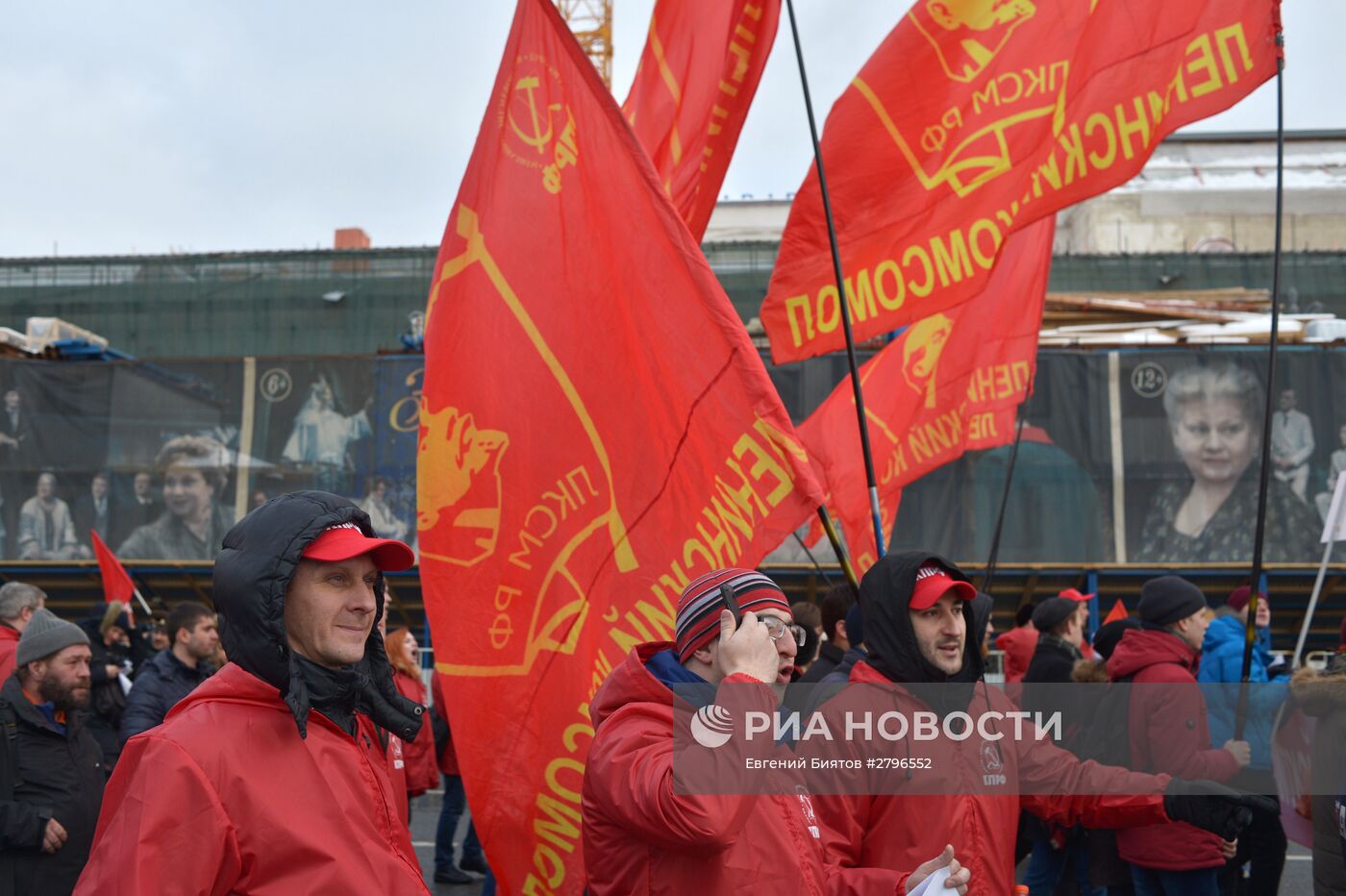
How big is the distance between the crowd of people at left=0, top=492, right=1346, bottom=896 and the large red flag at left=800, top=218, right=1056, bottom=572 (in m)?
1.13

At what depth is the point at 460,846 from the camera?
9945 mm

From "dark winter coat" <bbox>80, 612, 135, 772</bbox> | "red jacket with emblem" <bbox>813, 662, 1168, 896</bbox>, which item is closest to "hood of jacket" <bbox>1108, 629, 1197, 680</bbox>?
"red jacket with emblem" <bbox>813, 662, 1168, 896</bbox>

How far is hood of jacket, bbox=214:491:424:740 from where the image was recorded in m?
2.42

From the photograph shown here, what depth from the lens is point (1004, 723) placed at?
388 cm

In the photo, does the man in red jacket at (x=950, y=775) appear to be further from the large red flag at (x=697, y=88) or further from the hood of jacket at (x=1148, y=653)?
the large red flag at (x=697, y=88)

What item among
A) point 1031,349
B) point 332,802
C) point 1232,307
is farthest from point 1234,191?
point 332,802

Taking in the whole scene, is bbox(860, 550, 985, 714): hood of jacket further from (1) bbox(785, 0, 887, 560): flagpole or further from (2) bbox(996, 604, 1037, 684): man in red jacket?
(2) bbox(996, 604, 1037, 684): man in red jacket

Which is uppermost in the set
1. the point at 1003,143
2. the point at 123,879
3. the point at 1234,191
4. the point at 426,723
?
the point at 1234,191

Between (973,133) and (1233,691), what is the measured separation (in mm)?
2598

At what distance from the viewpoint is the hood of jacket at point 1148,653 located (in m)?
5.40

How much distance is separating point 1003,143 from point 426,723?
465 cm

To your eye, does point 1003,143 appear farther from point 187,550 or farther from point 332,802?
point 187,550

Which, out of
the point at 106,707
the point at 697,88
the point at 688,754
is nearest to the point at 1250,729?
the point at 688,754

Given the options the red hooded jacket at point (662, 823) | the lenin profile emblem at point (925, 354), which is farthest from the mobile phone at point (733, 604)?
the lenin profile emblem at point (925, 354)
